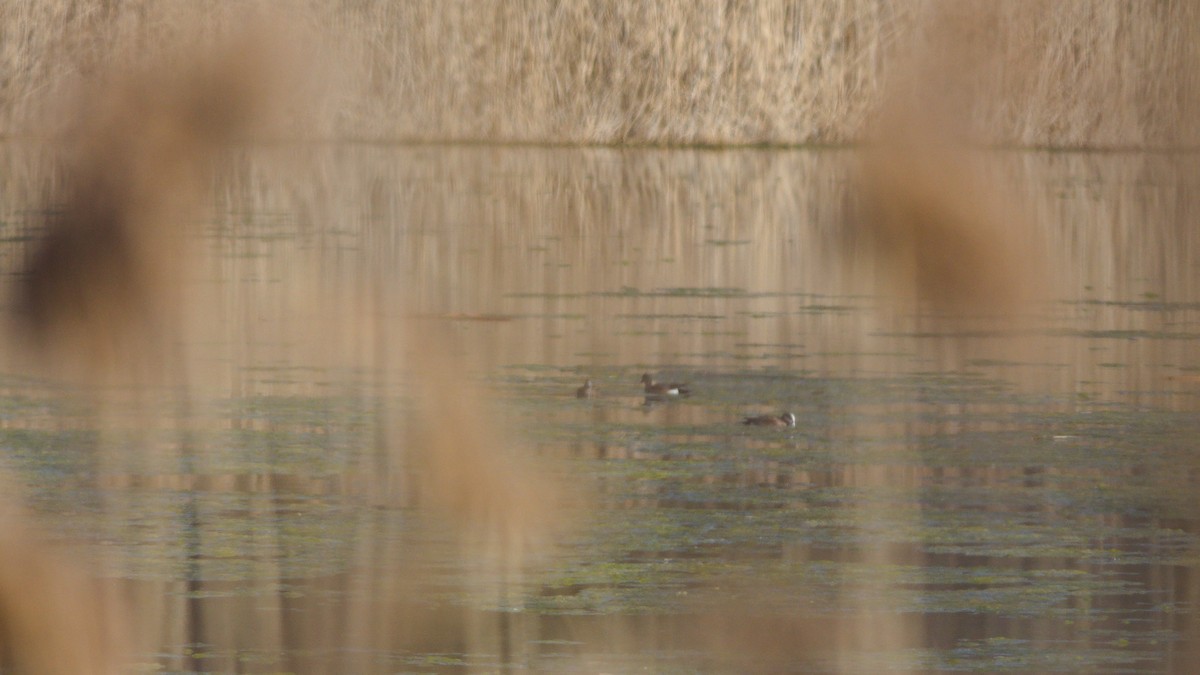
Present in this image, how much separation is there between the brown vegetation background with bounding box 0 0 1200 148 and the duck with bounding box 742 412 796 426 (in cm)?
1065

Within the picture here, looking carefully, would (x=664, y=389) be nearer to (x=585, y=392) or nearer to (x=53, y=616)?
(x=585, y=392)

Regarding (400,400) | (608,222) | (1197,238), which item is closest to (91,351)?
(400,400)

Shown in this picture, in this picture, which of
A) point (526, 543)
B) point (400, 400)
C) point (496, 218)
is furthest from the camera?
point (496, 218)

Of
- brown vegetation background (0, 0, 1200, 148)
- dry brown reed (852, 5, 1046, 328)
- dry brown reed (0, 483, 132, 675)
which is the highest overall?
brown vegetation background (0, 0, 1200, 148)

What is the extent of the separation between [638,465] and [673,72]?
12.3m

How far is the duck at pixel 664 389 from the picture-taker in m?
5.89

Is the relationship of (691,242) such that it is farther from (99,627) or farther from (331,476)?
(99,627)

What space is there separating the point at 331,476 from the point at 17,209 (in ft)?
21.2

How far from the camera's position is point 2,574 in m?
3.80

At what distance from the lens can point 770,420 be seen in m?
5.44

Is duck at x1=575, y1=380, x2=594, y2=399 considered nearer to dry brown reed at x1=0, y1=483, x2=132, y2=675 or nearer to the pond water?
the pond water

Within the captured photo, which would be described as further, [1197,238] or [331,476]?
[1197,238]

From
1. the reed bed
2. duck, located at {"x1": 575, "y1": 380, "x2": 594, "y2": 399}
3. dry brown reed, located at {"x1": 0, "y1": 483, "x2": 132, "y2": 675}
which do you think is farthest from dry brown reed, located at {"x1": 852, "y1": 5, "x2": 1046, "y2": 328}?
dry brown reed, located at {"x1": 0, "y1": 483, "x2": 132, "y2": 675}

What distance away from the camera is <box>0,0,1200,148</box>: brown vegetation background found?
53.4ft
